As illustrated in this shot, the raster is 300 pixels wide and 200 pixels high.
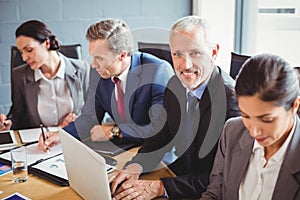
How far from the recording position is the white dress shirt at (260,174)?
1.15 meters

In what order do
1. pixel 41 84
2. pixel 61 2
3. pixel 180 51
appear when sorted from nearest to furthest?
1. pixel 180 51
2. pixel 41 84
3. pixel 61 2

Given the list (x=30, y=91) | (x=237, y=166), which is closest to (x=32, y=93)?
(x=30, y=91)

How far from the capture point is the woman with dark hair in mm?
2223

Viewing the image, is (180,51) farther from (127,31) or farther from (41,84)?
(41,84)

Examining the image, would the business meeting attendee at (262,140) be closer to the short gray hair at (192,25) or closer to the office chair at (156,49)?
the short gray hair at (192,25)

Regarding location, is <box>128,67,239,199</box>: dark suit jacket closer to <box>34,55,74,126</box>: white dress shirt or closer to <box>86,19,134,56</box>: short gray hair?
<box>86,19,134,56</box>: short gray hair

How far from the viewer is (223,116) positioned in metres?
1.39

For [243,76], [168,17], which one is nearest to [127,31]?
[243,76]

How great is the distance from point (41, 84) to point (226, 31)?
5.01 ft

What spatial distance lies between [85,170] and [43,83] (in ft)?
3.64

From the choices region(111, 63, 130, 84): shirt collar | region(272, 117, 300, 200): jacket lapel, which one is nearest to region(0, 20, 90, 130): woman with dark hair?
region(111, 63, 130, 84): shirt collar

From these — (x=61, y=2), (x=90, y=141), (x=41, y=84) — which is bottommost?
(x=90, y=141)

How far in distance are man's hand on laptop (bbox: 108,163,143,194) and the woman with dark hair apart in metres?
0.81

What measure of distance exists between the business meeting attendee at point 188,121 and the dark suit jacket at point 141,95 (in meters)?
0.12
